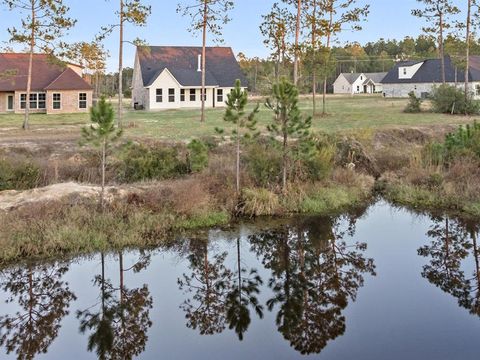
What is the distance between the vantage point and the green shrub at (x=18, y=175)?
14.4 metres

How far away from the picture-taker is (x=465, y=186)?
15781 millimetres

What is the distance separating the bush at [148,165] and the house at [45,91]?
2056 cm

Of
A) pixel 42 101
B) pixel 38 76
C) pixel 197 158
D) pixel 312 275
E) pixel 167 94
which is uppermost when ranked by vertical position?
pixel 38 76

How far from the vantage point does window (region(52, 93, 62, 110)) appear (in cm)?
3444

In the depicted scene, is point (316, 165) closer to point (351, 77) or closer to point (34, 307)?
point (34, 307)

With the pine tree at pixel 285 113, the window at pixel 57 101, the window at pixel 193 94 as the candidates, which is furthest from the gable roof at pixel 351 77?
the pine tree at pixel 285 113

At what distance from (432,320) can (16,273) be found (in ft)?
26.4

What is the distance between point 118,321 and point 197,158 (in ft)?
26.9

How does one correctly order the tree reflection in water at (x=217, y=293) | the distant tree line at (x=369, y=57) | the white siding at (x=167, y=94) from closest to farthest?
1. the tree reflection in water at (x=217, y=293)
2. the white siding at (x=167, y=94)
3. the distant tree line at (x=369, y=57)

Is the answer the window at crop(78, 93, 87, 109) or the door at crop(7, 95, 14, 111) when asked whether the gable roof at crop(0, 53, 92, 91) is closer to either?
the window at crop(78, 93, 87, 109)

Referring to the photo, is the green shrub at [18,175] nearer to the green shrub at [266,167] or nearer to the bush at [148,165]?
the bush at [148,165]

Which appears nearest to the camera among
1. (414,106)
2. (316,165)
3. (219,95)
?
(316,165)

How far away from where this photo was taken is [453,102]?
3050 centimetres

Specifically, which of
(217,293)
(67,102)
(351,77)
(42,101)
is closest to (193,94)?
(67,102)
